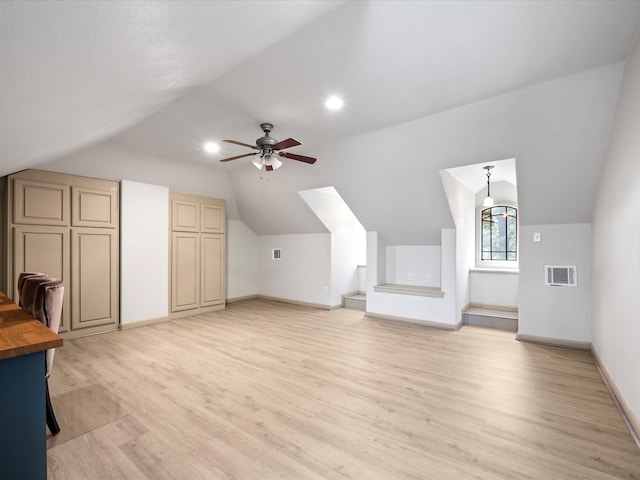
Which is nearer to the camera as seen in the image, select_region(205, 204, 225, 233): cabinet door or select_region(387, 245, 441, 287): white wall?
select_region(387, 245, 441, 287): white wall

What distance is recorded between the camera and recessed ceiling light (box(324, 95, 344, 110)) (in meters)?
3.00

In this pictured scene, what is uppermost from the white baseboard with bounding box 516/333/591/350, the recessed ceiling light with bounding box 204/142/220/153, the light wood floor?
the recessed ceiling light with bounding box 204/142/220/153

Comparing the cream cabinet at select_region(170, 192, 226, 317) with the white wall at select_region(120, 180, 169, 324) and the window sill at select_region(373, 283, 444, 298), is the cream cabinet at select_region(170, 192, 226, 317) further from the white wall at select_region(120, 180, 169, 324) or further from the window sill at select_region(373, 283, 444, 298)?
the window sill at select_region(373, 283, 444, 298)

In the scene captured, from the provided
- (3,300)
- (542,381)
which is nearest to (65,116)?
(3,300)

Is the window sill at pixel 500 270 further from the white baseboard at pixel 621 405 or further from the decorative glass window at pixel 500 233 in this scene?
the white baseboard at pixel 621 405

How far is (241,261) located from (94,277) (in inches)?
125

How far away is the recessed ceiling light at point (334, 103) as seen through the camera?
2996mm

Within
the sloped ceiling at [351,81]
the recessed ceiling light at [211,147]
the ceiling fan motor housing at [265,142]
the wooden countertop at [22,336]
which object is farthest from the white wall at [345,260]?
the wooden countertop at [22,336]

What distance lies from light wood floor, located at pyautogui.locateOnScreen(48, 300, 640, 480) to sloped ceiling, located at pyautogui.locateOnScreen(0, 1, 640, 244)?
6.83ft

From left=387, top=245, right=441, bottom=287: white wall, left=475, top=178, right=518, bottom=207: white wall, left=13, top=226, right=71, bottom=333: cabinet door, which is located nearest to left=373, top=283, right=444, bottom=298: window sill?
left=387, top=245, right=441, bottom=287: white wall

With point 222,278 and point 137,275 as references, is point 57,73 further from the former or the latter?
point 222,278

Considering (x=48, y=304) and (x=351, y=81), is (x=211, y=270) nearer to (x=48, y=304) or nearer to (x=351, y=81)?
(x=48, y=304)

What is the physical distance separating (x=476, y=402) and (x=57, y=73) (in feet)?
11.5

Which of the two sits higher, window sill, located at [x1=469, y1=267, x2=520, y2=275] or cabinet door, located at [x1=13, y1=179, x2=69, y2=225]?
cabinet door, located at [x1=13, y1=179, x2=69, y2=225]
